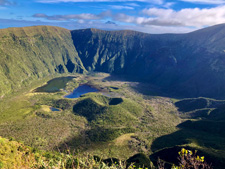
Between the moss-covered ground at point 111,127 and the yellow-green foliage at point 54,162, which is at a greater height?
the yellow-green foliage at point 54,162

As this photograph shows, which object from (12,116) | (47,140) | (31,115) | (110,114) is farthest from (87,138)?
(12,116)

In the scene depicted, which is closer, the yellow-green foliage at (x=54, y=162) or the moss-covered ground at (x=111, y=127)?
the yellow-green foliage at (x=54, y=162)

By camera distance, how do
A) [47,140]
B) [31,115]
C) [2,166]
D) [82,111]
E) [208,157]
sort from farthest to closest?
[82,111], [31,115], [47,140], [208,157], [2,166]

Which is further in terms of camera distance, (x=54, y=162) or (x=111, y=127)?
(x=111, y=127)

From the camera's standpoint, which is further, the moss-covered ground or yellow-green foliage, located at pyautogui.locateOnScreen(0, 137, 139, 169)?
the moss-covered ground

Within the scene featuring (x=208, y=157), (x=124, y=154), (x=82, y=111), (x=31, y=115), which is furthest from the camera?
(x=82, y=111)

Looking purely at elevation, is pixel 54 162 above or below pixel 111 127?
above

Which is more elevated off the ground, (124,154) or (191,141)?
(191,141)

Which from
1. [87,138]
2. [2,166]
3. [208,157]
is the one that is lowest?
[87,138]

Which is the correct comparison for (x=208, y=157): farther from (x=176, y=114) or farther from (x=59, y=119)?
(x=59, y=119)

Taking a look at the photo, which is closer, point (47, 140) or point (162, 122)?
point (47, 140)

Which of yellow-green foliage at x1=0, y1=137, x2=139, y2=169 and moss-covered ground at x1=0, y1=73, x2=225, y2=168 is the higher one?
yellow-green foliage at x1=0, y1=137, x2=139, y2=169
